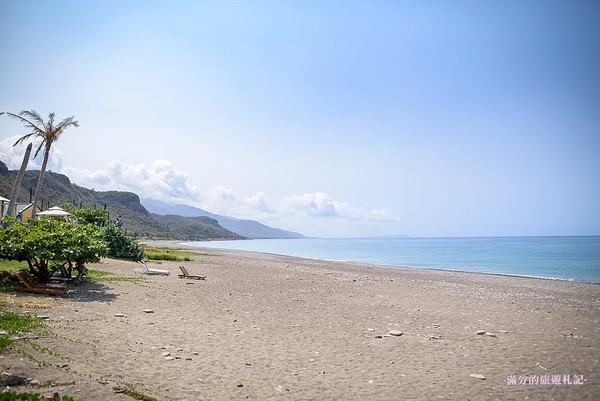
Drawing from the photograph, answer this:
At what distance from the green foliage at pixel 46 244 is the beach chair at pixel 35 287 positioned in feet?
2.43

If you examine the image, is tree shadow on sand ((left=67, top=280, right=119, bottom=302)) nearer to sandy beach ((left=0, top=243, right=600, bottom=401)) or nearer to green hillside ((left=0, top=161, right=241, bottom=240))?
sandy beach ((left=0, top=243, right=600, bottom=401))

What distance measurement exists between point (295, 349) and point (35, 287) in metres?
10.4

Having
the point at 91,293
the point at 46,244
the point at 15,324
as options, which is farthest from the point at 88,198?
the point at 15,324

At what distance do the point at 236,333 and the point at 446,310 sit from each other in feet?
31.9

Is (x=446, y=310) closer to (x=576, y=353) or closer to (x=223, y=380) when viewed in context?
(x=576, y=353)

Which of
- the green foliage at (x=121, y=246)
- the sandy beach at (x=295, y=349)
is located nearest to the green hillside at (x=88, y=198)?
the green foliage at (x=121, y=246)

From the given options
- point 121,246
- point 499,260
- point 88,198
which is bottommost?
point 499,260

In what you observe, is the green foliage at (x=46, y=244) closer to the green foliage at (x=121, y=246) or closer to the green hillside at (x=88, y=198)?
the green foliage at (x=121, y=246)

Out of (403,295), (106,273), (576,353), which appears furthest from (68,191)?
(576,353)

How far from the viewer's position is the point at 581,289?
2656cm

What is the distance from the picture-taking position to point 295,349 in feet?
31.8

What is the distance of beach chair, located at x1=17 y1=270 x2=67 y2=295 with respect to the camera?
13.7 meters

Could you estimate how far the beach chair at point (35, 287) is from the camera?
13.7 meters

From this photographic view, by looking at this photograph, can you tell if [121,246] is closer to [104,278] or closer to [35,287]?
[104,278]
